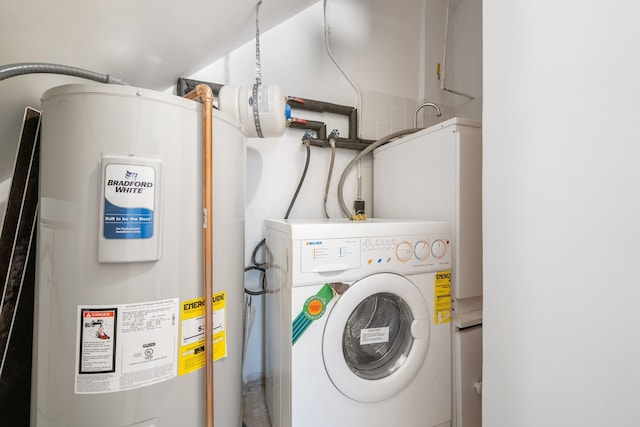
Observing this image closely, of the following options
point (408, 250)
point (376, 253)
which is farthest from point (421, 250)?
point (376, 253)

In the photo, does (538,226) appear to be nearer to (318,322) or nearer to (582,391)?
(582,391)

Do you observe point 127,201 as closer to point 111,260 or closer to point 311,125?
point 111,260

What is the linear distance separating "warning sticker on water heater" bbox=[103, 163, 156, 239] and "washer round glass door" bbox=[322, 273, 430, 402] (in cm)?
61

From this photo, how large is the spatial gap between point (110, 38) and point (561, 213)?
133 cm

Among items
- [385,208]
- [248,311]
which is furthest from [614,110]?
[248,311]

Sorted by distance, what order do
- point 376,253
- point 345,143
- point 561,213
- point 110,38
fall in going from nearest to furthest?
1. point 561,213
2. point 110,38
3. point 376,253
4. point 345,143

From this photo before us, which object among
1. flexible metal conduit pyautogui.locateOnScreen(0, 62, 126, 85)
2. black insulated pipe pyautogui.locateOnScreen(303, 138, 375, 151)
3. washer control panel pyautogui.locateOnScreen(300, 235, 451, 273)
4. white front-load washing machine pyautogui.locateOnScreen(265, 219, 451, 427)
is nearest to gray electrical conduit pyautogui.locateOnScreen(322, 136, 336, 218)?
black insulated pipe pyautogui.locateOnScreen(303, 138, 375, 151)

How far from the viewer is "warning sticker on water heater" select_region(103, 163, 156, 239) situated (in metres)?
0.58

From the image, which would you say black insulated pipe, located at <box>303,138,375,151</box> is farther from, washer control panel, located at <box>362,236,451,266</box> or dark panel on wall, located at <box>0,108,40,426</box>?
dark panel on wall, located at <box>0,108,40,426</box>

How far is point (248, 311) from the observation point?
1.35 m

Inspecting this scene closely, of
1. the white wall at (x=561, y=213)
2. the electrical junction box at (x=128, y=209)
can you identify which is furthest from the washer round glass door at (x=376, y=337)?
the electrical junction box at (x=128, y=209)

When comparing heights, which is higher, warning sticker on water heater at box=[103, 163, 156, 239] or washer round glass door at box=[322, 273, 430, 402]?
warning sticker on water heater at box=[103, 163, 156, 239]

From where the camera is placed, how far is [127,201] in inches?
23.3

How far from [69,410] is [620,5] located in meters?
1.41
